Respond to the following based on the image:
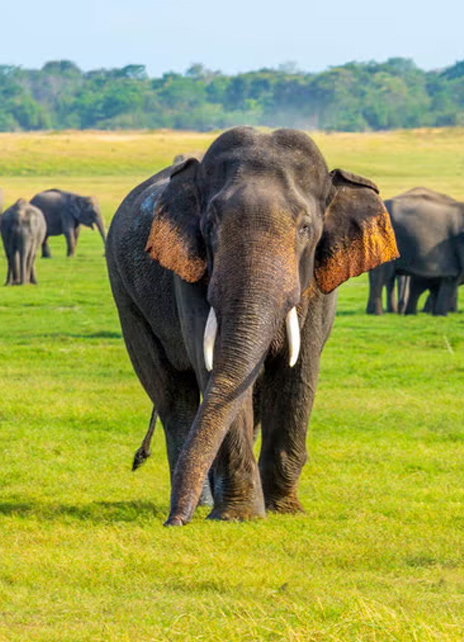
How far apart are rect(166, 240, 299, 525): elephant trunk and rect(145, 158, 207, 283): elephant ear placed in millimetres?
493

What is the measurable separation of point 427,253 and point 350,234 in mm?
16857

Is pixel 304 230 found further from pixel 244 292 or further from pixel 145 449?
pixel 145 449

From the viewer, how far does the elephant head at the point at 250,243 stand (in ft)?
20.6

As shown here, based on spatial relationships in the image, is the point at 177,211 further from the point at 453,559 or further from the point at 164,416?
the point at 453,559

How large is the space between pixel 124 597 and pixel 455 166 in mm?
69410

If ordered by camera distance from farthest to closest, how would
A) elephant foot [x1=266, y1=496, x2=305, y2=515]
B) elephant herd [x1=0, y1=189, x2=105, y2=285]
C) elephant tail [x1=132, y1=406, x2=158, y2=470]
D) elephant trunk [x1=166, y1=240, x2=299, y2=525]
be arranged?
elephant herd [x1=0, y1=189, x2=105, y2=285] → elephant tail [x1=132, y1=406, x2=158, y2=470] → elephant foot [x1=266, y1=496, x2=305, y2=515] → elephant trunk [x1=166, y1=240, x2=299, y2=525]

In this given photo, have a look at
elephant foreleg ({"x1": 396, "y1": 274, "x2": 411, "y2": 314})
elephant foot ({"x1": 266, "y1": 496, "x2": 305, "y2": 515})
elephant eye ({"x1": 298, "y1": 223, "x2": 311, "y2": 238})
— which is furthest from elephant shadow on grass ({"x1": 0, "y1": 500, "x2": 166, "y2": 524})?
elephant foreleg ({"x1": 396, "y1": 274, "x2": 411, "y2": 314})

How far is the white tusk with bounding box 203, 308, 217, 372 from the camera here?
21.6 feet

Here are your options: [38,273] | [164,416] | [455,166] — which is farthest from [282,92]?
[164,416]

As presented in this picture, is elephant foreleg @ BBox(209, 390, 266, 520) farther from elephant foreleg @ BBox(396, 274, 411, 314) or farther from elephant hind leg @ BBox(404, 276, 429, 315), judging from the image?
elephant foreleg @ BBox(396, 274, 411, 314)

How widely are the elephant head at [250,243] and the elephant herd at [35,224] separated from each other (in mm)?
20959

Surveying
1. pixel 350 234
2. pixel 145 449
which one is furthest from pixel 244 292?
pixel 145 449

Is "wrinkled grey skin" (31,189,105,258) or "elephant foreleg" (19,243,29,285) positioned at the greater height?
"elephant foreleg" (19,243,29,285)

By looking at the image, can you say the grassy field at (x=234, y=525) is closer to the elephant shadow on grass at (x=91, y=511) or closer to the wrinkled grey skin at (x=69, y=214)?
the elephant shadow on grass at (x=91, y=511)
